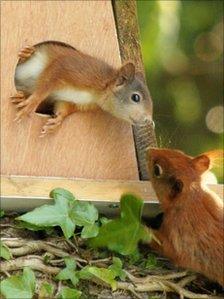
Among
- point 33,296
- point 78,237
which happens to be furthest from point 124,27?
point 33,296

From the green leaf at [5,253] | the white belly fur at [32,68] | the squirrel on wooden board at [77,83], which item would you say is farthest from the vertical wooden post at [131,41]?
the green leaf at [5,253]

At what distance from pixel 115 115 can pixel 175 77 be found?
1.17 meters

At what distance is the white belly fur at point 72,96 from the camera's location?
3.28 meters

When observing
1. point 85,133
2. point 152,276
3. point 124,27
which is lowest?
point 152,276

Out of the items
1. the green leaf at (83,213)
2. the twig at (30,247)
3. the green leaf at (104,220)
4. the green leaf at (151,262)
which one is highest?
the green leaf at (83,213)

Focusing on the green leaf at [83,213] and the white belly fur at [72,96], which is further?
the white belly fur at [72,96]

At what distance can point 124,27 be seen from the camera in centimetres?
354

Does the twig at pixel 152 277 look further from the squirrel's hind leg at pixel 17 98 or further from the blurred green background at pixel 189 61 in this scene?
the blurred green background at pixel 189 61

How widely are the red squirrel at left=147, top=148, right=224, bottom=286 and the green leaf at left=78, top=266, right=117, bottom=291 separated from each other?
26 centimetres

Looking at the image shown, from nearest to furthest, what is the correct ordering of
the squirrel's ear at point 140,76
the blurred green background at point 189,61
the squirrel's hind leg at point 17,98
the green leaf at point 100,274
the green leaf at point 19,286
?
the green leaf at point 19,286 < the green leaf at point 100,274 < the squirrel's hind leg at point 17,98 < the squirrel's ear at point 140,76 < the blurred green background at point 189,61

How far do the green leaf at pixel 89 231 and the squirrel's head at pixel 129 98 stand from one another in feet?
1.45

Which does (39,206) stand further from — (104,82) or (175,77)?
(175,77)

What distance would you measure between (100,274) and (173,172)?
0.48 metres

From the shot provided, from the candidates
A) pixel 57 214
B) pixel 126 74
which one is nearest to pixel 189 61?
pixel 126 74
